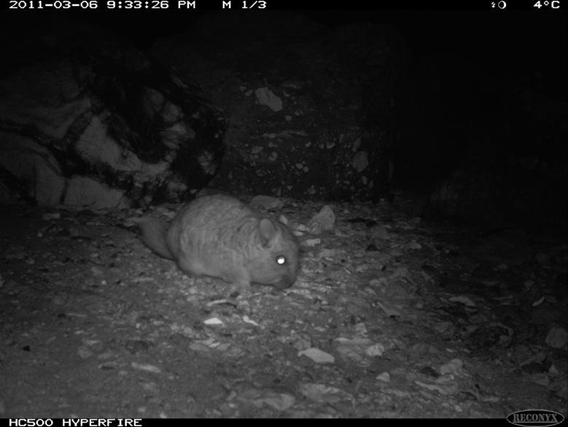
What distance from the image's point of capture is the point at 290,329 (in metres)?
4.14

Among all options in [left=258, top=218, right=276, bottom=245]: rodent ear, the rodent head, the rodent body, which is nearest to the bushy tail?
the rodent body

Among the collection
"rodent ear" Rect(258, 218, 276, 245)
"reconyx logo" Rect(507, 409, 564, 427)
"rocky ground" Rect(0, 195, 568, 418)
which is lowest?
"reconyx logo" Rect(507, 409, 564, 427)

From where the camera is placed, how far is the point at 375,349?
3977 millimetres

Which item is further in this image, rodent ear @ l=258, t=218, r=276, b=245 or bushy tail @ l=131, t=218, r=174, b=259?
bushy tail @ l=131, t=218, r=174, b=259

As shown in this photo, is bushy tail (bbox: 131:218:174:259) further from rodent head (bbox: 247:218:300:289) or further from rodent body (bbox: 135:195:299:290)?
rodent head (bbox: 247:218:300:289)

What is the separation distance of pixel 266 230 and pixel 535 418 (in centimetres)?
233

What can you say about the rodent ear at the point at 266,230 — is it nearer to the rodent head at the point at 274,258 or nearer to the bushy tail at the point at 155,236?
the rodent head at the point at 274,258

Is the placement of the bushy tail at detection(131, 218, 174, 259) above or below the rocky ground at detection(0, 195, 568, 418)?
above

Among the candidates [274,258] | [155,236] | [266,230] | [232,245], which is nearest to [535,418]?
[274,258]

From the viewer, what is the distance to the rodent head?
14.6 feet

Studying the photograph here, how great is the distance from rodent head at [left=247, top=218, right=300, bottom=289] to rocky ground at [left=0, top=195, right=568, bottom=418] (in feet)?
0.62

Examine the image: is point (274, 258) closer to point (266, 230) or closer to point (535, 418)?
point (266, 230)

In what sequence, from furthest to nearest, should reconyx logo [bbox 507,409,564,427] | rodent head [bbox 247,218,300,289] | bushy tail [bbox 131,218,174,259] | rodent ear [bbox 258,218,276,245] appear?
bushy tail [bbox 131,218,174,259] < rodent head [bbox 247,218,300,289] < rodent ear [bbox 258,218,276,245] < reconyx logo [bbox 507,409,564,427]

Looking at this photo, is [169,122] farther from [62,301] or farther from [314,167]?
[62,301]
